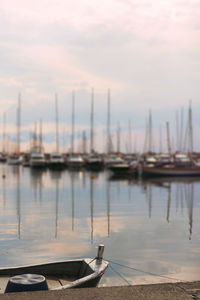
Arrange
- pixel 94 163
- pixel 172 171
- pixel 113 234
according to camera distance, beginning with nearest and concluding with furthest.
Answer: pixel 113 234 → pixel 172 171 → pixel 94 163

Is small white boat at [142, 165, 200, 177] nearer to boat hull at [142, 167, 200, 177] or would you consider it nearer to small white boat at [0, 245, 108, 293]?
boat hull at [142, 167, 200, 177]

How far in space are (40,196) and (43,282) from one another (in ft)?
93.1

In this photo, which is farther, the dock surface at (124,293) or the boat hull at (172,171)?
the boat hull at (172,171)

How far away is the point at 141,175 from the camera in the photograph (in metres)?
64.7

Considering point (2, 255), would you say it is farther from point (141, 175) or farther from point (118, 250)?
point (141, 175)

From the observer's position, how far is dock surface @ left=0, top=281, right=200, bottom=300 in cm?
766

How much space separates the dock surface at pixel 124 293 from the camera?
766cm

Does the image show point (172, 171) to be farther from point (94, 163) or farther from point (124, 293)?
point (124, 293)

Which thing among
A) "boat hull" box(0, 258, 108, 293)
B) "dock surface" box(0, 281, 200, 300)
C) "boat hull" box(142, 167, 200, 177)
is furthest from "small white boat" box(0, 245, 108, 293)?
"boat hull" box(142, 167, 200, 177)

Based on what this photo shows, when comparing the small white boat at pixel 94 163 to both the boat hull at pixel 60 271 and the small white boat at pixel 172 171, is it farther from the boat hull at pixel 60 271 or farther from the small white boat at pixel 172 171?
the boat hull at pixel 60 271

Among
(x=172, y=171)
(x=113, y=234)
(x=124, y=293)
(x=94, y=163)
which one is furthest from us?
(x=94, y=163)

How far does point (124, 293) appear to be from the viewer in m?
7.96

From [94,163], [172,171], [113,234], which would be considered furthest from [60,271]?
[94,163]

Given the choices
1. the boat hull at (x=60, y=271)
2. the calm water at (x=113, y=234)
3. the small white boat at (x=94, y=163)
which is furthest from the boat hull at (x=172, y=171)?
the boat hull at (x=60, y=271)
